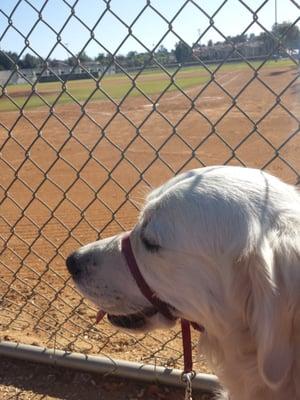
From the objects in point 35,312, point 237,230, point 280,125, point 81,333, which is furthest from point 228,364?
point 280,125

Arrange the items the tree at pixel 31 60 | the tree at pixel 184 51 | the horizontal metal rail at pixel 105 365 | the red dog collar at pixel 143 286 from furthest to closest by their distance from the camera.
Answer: the tree at pixel 31 60 → the horizontal metal rail at pixel 105 365 → the tree at pixel 184 51 → the red dog collar at pixel 143 286

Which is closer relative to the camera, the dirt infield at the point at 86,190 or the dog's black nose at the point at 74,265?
the dog's black nose at the point at 74,265

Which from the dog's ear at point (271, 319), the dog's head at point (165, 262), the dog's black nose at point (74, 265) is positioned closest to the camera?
the dog's ear at point (271, 319)

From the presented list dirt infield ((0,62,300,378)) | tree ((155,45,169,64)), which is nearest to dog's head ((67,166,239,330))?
dirt infield ((0,62,300,378))

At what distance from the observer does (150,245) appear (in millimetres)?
2023

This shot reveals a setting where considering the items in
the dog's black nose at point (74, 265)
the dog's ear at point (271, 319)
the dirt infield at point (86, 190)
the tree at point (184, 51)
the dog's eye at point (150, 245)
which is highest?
the tree at point (184, 51)

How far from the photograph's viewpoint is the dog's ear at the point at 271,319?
5.31 feet

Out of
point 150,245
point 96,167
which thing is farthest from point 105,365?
point 96,167

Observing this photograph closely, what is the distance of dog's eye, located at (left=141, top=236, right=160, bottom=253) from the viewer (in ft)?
6.57

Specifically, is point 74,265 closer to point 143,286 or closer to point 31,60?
point 143,286

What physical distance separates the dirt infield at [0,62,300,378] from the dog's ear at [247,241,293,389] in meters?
0.83

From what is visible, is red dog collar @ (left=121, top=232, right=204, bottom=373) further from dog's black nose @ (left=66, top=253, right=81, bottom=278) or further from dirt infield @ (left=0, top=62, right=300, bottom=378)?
dirt infield @ (left=0, top=62, right=300, bottom=378)

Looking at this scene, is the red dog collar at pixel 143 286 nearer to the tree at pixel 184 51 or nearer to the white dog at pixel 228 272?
the white dog at pixel 228 272

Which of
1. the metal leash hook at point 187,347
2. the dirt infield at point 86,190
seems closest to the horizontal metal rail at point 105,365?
the dirt infield at point 86,190
